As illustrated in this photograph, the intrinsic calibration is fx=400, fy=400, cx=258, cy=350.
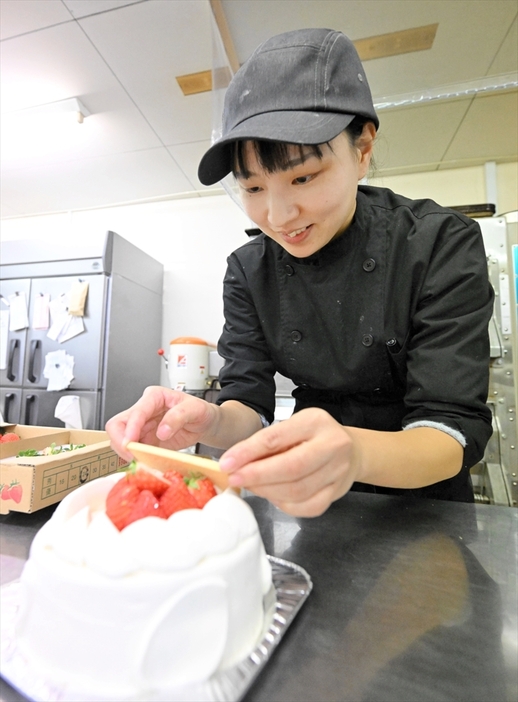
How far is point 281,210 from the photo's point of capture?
2.77 feet

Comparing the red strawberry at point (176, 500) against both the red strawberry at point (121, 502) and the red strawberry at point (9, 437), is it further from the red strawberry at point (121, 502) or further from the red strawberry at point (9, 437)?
the red strawberry at point (9, 437)

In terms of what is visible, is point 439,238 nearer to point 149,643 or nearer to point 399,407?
point 399,407

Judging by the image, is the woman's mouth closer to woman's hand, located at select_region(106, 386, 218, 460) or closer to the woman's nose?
the woman's nose

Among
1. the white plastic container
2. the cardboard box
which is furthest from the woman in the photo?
the white plastic container

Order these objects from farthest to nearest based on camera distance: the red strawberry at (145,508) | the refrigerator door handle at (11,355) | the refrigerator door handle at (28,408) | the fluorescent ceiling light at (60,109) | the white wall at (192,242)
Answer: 1. the white wall at (192,242)
2. the refrigerator door handle at (11,355)
3. the refrigerator door handle at (28,408)
4. the fluorescent ceiling light at (60,109)
5. the red strawberry at (145,508)

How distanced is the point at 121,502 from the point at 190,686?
0.23m

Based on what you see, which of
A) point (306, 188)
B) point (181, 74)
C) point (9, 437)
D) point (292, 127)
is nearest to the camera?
point (292, 127)

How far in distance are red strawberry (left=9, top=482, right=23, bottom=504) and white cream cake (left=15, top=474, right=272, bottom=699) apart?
0.56m

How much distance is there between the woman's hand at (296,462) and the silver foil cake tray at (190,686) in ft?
0.47

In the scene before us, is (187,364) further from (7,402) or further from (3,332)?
(3,332)

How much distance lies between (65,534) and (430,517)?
0.82m

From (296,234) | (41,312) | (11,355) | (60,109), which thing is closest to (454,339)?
(296,234)

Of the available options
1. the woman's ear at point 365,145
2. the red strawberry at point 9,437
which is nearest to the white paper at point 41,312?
the red strawberry at point 9,437

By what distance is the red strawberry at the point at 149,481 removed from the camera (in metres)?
0.60
